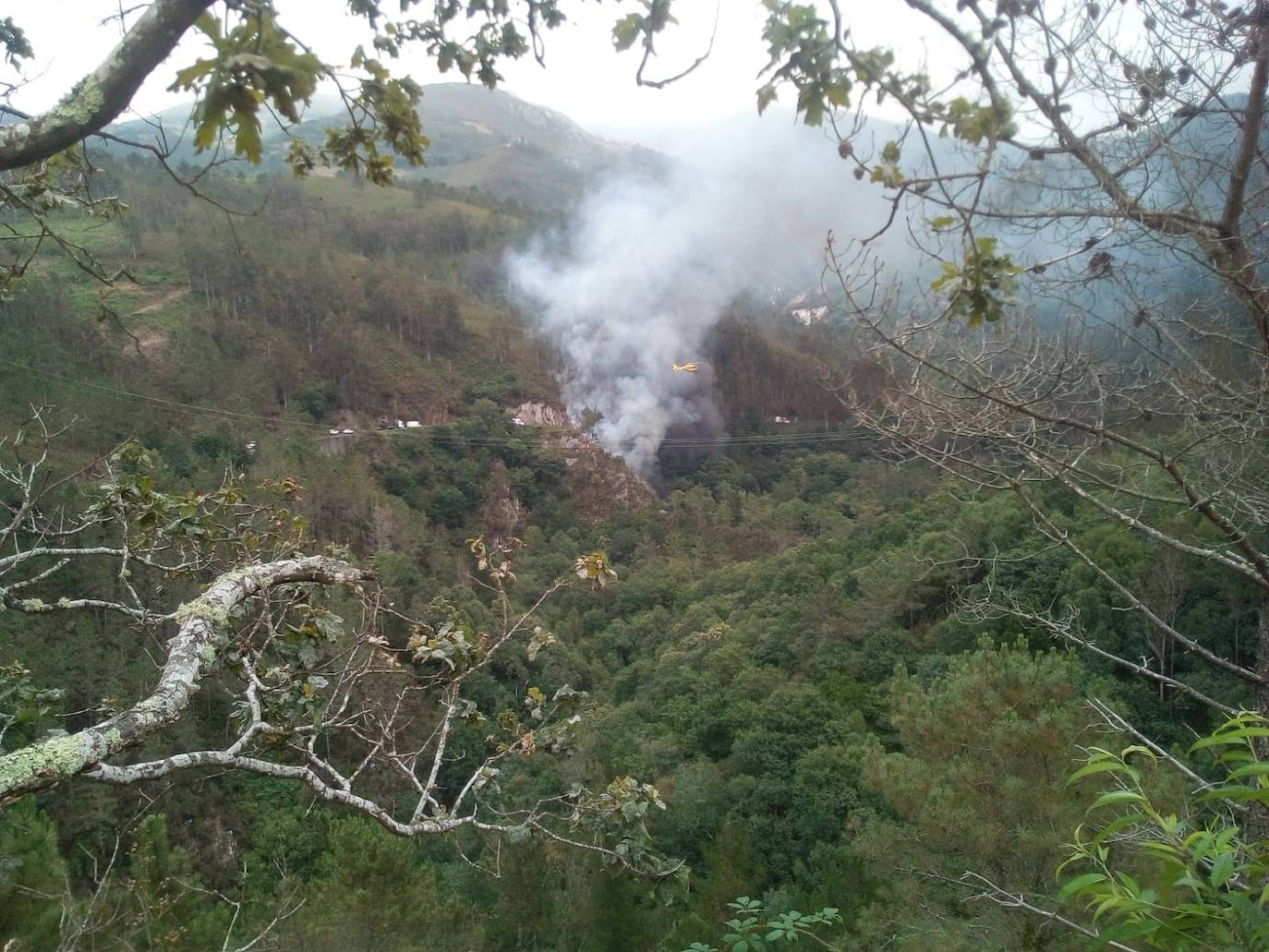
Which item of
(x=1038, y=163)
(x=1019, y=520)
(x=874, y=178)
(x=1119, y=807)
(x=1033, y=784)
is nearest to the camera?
(x=874, y=178)

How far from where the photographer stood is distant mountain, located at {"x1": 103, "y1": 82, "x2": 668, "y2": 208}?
8131cm

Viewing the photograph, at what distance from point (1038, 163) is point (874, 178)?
153 cm

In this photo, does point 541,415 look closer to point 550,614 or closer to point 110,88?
point 550,614

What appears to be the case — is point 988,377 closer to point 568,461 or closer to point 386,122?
point 386,122

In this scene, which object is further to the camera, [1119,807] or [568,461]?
[568,461]

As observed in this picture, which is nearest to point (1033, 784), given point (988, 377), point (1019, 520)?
point (988, 377)

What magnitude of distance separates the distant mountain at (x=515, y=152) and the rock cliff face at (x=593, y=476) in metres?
36.1

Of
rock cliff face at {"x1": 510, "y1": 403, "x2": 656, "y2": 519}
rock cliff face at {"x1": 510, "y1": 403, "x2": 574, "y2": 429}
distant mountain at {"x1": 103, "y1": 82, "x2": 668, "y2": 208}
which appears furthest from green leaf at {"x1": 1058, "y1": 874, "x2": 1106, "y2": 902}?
distant mountain at {"x1": 103, "y1": 82, "x2": 668, "y2": 208}

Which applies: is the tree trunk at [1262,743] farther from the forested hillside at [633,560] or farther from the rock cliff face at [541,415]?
the rock cliff face at [541,415]

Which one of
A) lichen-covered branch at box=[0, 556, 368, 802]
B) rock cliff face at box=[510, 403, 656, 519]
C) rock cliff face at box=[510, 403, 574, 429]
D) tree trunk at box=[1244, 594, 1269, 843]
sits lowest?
lichen-covered branch at box=[0, 556, 368, 802]

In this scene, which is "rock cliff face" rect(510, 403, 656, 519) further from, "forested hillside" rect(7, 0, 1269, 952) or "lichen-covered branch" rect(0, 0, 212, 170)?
"lichen-covered branch" rect(0, 0, 212, 170)

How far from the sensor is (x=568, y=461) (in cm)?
3925

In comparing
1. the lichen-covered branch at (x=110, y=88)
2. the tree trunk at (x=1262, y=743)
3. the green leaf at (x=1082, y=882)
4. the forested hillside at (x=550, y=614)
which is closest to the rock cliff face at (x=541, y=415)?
the forested hillside at (x=550, y=614)

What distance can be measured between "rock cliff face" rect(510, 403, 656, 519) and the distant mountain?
118ft
